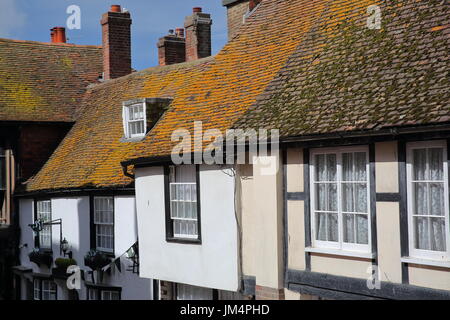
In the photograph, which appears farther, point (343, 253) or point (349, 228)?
point (349, 228)

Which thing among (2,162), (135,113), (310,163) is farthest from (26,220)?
(310,163)

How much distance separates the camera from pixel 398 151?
Result: 11.4 metres

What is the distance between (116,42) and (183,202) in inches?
487

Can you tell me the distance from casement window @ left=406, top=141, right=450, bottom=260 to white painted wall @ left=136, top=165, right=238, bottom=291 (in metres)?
4.11

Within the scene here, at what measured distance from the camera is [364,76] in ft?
42.1

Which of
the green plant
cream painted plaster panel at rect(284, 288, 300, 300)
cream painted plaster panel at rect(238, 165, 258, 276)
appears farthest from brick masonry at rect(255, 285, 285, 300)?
the green plant

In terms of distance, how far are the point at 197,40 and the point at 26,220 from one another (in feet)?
25.9

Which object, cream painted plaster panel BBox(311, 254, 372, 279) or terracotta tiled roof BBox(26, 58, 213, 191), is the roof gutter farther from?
terracotta tiled roof BBox(26, 58, 213, 191)

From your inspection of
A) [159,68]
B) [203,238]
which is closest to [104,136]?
[159,68]

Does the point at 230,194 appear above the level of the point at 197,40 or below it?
below

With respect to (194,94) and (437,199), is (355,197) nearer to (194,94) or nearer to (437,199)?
(437,199)

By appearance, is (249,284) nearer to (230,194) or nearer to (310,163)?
(230,194)

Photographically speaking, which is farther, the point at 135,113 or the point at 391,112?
the point at 135,113

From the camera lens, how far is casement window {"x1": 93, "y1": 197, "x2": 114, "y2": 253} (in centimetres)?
2006
